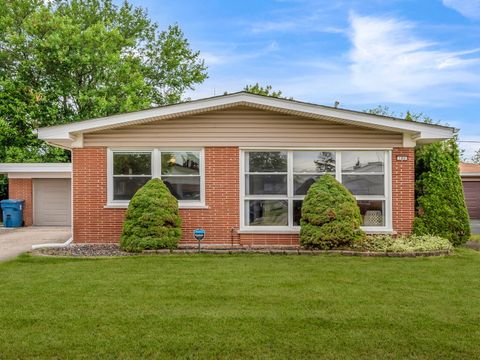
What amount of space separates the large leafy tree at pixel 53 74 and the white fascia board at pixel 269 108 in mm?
11918

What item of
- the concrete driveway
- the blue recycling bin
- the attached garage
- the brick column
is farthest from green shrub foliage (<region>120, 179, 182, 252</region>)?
the blue recycling bin

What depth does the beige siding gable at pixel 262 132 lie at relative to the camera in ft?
36.8

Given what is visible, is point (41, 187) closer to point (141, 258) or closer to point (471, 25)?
point (141, 258)

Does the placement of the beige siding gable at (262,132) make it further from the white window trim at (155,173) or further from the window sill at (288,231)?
the window sill at (288,231)

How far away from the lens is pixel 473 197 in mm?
24906

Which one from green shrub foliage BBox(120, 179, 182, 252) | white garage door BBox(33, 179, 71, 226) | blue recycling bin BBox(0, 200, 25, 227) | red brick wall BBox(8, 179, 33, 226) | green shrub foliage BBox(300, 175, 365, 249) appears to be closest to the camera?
green shrub foliage BBox(300, 175, 365, 249)

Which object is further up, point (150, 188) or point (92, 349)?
point (150, 188)

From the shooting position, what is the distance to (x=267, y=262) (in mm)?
8859

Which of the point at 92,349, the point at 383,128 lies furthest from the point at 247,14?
the point at 92,349

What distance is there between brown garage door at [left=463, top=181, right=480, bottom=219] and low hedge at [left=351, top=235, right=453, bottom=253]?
16.0 m

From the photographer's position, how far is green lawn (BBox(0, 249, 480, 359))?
4.30 m

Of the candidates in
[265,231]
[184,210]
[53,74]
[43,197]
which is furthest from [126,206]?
[53,74]

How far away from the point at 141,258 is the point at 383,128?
6.37 m

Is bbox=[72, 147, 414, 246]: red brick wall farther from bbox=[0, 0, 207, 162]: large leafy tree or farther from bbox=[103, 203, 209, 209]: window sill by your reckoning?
bbox=[0, 0, 207, 162]: large leafy tree
